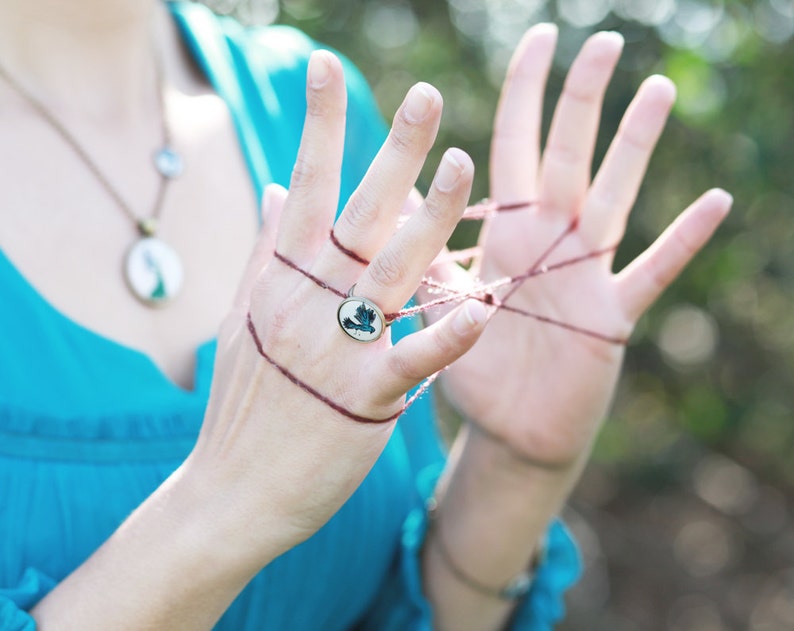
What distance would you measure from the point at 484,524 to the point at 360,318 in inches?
24.5

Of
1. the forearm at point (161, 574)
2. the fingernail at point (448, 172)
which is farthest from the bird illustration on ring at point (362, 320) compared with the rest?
the forearm at point (161, 574)

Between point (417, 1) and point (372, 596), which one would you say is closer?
point (372, 596)

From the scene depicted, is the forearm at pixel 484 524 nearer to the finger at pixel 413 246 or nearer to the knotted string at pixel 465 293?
the knotted string at pixel 465 293

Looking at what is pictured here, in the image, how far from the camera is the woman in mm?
836

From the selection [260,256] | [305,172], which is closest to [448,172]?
[305,172]

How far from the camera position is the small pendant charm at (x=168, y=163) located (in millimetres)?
1313

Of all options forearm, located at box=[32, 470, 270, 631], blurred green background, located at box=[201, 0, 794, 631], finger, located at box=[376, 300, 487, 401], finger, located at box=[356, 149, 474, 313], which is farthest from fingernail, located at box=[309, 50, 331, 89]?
blurred green background, located at box=[201, 0, 794, 631]

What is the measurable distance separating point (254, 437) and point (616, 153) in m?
0.65

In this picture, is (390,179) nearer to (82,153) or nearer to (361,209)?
(361,209)

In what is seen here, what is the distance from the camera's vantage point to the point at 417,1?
250 cm

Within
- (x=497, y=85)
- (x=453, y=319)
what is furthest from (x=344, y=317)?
(x=497, y=85)

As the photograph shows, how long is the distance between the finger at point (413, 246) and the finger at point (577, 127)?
0.47 m

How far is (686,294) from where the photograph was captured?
8.44ft

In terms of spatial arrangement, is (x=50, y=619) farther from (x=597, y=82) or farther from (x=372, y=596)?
(x=597, y=82)
